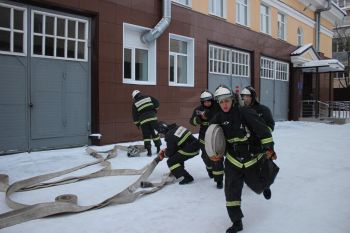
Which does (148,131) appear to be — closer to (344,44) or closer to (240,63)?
(240,63)

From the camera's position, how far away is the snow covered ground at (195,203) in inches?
167

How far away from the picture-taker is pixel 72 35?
32.9 ft

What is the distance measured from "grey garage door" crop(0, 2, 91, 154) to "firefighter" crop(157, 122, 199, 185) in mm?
4353

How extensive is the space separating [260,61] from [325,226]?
15.1 m

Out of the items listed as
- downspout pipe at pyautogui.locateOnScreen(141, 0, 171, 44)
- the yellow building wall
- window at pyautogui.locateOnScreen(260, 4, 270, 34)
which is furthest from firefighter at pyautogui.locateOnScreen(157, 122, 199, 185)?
window at pyautogui.locateOnScreen(260, 4, 270, 34)

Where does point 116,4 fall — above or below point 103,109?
above

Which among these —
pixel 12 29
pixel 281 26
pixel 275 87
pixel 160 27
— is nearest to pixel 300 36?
pixel 281 26

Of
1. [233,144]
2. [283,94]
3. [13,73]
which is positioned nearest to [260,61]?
[283,94]

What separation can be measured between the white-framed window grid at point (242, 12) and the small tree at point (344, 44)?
81.7ft

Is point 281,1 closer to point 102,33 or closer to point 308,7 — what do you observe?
point 308,7

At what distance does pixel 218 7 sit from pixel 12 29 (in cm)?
939

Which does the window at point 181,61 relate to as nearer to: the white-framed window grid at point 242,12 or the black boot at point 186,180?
the white-framed window grid at point 242,12

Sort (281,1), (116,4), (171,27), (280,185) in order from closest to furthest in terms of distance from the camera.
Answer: (280,185) → (116,4) → (171,27) → (281,1)

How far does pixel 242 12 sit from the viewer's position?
57.3 ft
